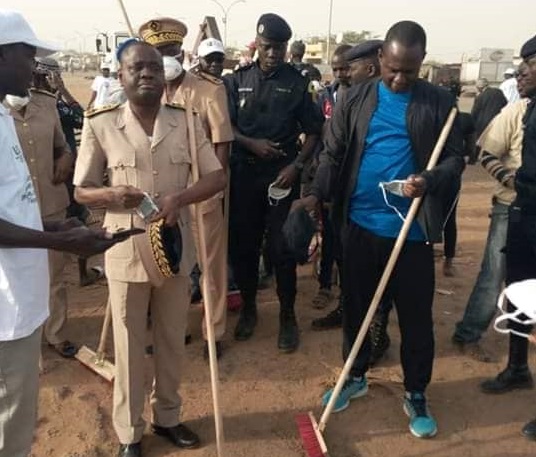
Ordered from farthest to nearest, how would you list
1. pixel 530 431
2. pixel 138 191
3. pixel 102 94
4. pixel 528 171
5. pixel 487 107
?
pixel 487 107 < pixel 102 94 < pixel 530 431 < pixel 528 171 < pixel 138 191

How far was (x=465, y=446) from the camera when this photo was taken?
3496mm

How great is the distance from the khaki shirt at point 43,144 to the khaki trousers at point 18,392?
6.34ft

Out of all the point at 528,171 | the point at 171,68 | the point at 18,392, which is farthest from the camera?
the point at 171,68

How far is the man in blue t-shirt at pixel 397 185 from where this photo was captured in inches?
126

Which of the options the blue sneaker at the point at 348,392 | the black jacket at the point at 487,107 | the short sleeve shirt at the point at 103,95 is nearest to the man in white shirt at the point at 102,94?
the short sleeve shirt at the point at 103,95

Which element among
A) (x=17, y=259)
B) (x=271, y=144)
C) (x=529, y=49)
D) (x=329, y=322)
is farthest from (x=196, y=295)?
(x=529, y=49)

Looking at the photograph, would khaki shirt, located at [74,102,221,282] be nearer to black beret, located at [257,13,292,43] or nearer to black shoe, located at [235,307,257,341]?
black beret, located at [257,13,292,43]

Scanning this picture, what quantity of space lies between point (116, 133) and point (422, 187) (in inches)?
63.3

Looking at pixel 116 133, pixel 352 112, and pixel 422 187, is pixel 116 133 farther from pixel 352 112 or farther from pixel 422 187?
pixel 422 187

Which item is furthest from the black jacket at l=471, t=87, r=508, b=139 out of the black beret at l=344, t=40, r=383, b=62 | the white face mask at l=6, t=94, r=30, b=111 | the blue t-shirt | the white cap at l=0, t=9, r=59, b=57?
the white cap at l=0, t=9, r=59, b=57

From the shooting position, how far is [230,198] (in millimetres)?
4676

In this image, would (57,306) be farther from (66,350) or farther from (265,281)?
(265,281)

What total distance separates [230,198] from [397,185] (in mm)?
1794

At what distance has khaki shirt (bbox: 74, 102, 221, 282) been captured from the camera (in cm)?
301
